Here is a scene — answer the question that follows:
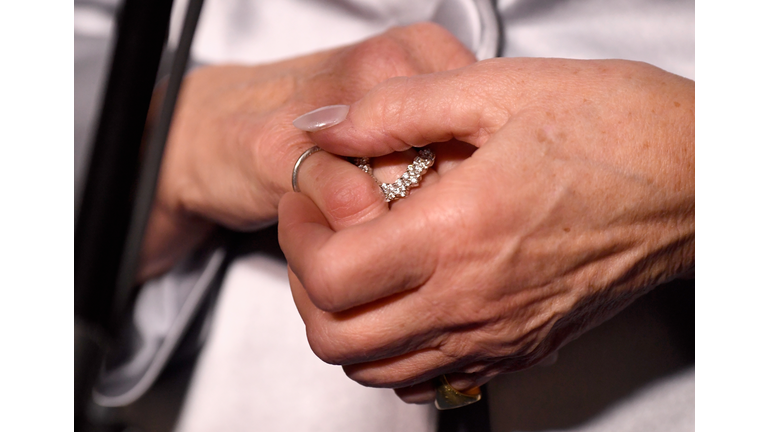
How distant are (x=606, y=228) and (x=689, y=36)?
0.48m

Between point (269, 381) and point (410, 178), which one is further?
point (269, 381)

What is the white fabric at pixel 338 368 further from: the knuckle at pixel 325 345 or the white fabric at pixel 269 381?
the knuckle at pixel 325 345

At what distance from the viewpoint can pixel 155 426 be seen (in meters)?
0.85

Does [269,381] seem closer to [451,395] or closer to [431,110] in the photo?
[451,395]

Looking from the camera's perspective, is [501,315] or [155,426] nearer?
[501,315]

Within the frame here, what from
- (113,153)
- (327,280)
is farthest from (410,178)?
(113,153)

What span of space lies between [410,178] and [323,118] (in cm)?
12

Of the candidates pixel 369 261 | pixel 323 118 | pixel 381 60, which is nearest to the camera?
pixel 369 261

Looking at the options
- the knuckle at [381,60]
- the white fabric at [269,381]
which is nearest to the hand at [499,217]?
the knuckle at [381,60]

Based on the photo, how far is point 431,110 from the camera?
0.51 meters

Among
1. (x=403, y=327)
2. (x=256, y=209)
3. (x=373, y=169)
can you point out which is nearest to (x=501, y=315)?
(x=403, y=327)

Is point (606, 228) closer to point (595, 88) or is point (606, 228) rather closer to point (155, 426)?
point (595, 88)

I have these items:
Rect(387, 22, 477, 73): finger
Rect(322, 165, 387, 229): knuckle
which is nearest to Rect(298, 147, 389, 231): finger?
Rect(322, 165, 387, 229): knuckle

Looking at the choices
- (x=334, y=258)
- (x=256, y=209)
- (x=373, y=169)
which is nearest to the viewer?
(x=334, y=258)
